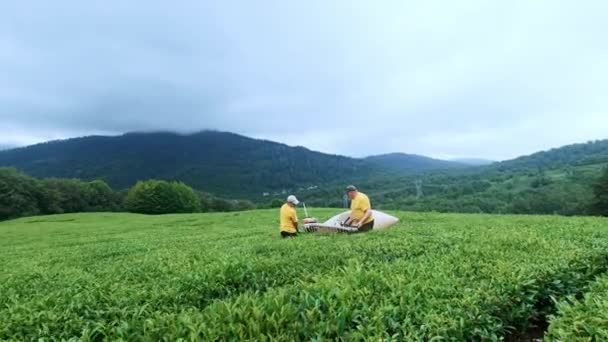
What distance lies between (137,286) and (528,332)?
475cm

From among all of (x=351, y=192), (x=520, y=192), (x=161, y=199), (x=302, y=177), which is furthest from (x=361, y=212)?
(x=302, y=177)

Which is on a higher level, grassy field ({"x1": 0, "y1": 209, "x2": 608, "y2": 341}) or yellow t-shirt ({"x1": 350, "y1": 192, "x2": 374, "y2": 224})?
yellow t-shirt ({"x1": 350, "y1": 192, "x2": 374, "y2": 224})

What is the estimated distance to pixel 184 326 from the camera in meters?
3.69

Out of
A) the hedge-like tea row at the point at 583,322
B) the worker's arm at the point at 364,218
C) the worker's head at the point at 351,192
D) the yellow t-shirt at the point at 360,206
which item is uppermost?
the worker's head at the point at 351,192

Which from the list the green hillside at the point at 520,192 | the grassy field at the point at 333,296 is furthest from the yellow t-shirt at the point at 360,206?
the green hillside at the point at 520,192

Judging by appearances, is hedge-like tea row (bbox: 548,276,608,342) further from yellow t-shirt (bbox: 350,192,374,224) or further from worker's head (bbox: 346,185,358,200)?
worker's head (bbox: 346,185,358,200)

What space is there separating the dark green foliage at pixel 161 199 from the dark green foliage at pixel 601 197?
5378 cm

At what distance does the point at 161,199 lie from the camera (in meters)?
67.6

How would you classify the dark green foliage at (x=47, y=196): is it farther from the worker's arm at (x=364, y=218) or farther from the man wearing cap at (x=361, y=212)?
the worker's arm at (x=364, y=218)

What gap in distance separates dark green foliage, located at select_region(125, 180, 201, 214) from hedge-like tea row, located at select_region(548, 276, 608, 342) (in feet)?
219

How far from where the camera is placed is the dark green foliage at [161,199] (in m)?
66.8

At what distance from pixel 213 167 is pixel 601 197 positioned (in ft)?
494

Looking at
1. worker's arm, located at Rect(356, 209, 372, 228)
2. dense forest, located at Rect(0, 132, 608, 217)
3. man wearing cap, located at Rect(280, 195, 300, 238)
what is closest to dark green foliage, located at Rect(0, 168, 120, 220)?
dense forest, located at Rect(0, 132, 608, 217)

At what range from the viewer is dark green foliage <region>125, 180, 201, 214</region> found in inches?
2628
